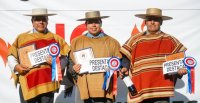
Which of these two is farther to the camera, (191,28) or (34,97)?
(191,28)

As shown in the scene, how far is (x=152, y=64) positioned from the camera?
156 inches

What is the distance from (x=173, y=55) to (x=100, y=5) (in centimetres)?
121

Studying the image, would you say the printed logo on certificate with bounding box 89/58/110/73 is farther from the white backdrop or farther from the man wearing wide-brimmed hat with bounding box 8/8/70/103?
the white backdrop

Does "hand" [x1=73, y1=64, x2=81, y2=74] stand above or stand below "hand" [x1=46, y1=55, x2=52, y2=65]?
below

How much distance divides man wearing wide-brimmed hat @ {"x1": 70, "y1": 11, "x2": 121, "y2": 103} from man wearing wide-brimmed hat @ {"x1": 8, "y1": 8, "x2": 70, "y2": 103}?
0.18 metres

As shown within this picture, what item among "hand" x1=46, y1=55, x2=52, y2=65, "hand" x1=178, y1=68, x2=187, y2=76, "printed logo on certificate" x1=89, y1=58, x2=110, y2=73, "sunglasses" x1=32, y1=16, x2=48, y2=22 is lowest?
"hand" x1=178, y1=68, x2=187, y2=76

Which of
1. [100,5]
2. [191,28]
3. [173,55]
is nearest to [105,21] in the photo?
[100,5]

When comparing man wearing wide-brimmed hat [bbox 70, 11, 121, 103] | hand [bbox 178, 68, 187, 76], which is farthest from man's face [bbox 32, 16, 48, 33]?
hand [bbox 178, 68, 187, 76]

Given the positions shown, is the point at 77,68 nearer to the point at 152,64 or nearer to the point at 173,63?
the point at 152,64

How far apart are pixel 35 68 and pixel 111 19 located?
1.18 m

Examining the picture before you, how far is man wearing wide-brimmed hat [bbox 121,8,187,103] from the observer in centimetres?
395

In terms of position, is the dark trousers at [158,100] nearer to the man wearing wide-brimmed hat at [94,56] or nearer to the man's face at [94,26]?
the man wearing wide-brimmed hat at [94,56]

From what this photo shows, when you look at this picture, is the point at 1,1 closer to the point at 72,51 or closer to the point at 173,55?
the point at 72,51

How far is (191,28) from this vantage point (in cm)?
499
